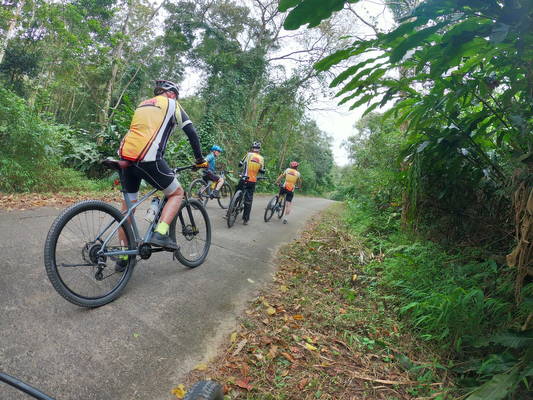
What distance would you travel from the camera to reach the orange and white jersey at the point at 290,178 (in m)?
8.39

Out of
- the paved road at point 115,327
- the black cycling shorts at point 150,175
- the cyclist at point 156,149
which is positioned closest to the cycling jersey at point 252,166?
the paved road at point 115,327

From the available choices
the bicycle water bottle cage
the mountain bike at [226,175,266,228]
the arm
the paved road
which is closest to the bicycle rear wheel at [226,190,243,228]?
the mountain bike at [226,175,266,228]

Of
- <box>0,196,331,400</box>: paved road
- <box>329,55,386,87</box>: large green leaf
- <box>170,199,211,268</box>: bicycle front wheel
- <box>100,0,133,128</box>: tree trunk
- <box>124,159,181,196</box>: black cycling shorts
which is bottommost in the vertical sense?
<box>0,196,331,400</box>: paved road

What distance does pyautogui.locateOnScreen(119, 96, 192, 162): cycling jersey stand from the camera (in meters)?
2.53

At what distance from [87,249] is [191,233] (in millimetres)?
1283

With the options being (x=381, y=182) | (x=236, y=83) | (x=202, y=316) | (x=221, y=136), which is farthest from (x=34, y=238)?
(x=236, y=83)

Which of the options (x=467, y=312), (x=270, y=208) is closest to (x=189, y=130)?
(x=467, y=312)

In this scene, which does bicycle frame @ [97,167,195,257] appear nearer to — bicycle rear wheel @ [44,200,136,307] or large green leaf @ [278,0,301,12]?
bicycle rear wheel @ [44,200,136,307]

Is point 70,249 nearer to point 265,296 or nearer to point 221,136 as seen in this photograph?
point 265,296

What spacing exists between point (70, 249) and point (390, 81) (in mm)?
2826

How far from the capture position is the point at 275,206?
834 centimetres

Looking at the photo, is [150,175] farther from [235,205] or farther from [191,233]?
[235,205]

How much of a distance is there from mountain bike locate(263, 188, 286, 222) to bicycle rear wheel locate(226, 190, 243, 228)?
1.58m

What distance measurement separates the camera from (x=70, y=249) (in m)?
2.29
